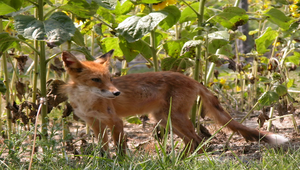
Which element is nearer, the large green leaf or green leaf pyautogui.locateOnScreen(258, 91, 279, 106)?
the large green leaf

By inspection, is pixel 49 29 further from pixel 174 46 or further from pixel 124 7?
pixel 174 46

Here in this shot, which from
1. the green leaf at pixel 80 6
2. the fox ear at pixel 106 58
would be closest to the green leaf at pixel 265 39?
the fox ear at pixel 106 58

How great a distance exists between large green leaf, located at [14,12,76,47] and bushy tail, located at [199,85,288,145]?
1946 mm

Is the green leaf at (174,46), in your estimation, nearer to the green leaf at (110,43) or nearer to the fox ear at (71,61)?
the green leaf at (110,43)

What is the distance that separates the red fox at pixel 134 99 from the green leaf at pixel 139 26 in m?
0.51

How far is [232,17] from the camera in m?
4.18

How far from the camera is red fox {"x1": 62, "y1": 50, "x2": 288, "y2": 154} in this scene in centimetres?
396

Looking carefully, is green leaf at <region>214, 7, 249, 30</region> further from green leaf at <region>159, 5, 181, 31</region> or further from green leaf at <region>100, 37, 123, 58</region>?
green leaf at <region>100, 37, 123, 58</region>

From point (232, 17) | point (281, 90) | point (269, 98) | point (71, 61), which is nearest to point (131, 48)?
point (71, 61)

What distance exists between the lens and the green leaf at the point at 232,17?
162 inches

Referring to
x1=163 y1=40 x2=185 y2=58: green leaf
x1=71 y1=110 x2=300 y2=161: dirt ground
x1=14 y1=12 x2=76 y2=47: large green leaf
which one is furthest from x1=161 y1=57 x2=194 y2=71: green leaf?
x1=14 y1=12 x2=76 y2=47: large green leaf

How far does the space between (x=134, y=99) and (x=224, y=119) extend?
115 centimetres

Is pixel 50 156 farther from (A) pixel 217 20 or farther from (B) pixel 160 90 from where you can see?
(A) pixel 217 20

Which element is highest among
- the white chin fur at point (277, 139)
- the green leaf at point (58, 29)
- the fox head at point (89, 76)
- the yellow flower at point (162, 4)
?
the yellow flower at point (162, 4)
